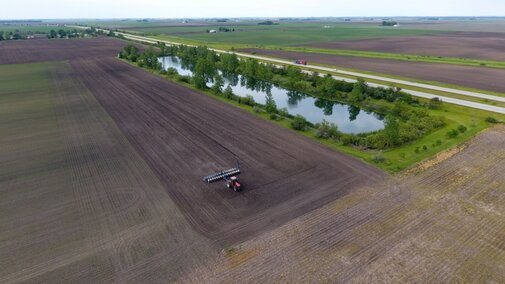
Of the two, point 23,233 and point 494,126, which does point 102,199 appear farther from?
point 494,126

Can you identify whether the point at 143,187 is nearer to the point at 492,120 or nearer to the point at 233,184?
the point at 233,184

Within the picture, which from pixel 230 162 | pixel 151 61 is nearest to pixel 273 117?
pixel 230 162

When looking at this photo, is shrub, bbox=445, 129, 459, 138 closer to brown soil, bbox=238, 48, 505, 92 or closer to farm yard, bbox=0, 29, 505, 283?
farm yard, bbox=0, 29, 505, 283

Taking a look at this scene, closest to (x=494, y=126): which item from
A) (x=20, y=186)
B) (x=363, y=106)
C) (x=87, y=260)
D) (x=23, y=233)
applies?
(x=363, y=106)

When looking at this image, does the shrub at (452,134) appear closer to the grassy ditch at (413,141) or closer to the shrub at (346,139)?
the grassy ditch at (413,141)

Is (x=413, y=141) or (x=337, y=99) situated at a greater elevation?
(x=337, y=99)
